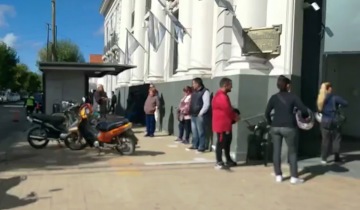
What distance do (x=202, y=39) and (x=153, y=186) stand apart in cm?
658

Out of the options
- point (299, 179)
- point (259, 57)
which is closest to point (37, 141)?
point (259, 57)

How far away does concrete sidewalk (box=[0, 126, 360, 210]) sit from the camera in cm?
571

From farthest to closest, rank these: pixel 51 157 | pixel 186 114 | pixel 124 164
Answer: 1. pixel 186 114
2. pixel 51 157
3. pixel 124 164

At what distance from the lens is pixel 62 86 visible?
1664cm

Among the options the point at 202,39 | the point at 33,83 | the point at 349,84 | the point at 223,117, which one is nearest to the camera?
the point at 223,117

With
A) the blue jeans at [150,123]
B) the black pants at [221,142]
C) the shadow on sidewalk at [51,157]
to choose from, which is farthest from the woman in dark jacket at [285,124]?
the blue jeans at [150,123]

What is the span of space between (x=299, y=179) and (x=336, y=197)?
905mm

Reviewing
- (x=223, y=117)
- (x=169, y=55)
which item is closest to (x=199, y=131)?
(x=223, y=117)

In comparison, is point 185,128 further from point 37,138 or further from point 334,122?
point 334,122

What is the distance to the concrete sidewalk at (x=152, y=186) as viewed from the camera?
5.71m

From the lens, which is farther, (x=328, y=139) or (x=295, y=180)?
(x=328, y=139)

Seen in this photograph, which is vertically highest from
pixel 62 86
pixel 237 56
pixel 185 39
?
pixel 185 39

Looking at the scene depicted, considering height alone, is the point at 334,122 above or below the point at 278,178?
above

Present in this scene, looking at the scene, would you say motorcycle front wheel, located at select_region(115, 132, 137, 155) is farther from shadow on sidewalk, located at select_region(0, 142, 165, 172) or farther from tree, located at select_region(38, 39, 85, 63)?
tree, located at select_region(38, 39, 85, 63)
